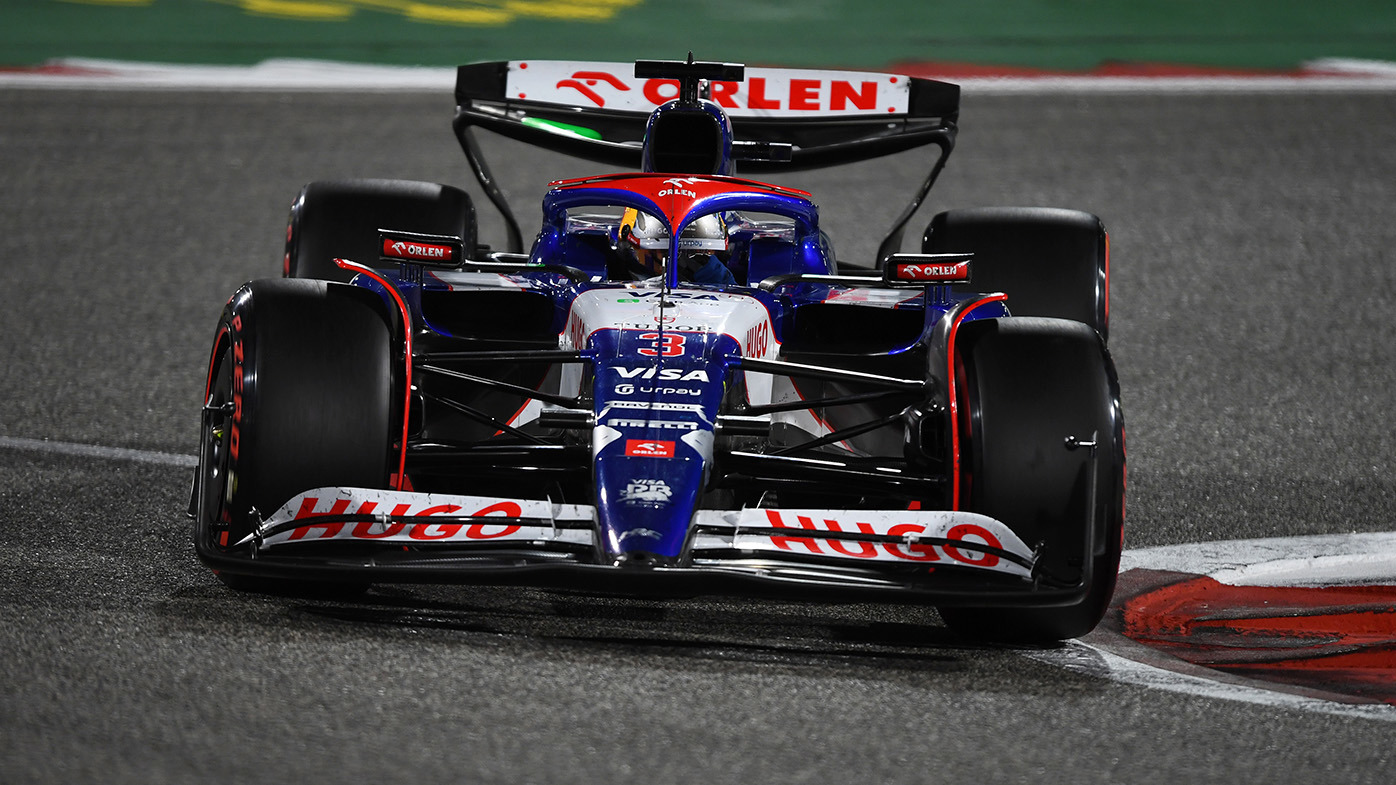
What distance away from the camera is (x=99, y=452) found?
24.2 feet

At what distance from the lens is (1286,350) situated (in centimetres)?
989

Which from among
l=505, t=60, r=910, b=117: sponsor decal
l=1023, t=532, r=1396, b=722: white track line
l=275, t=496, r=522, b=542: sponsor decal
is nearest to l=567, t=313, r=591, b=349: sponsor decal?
l=275, t=496, r=522, b=542: sponsor decal

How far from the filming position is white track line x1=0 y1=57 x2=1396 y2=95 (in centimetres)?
1525

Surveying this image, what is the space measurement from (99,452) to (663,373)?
10.2 ft

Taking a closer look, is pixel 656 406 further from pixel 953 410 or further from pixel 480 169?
pixel 480 169

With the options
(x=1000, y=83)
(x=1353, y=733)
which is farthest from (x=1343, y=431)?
(x=1000, y=83)

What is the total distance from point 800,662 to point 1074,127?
34.0 feet

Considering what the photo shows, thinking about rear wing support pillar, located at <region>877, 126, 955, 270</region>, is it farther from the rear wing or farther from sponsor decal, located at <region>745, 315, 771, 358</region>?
sponsor decal, located at <region>745, 315, 771, 358</region>

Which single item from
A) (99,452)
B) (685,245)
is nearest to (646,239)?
(685,245)

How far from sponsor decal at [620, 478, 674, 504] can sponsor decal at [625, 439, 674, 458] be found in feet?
0.38

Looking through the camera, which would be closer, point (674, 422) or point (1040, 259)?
point (674, 422)

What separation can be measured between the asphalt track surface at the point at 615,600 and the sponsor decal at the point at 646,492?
39 cm

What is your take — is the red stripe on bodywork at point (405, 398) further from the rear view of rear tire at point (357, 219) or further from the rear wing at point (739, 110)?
the rear wing at point (739, 110)

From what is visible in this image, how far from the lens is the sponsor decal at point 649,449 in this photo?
16.2ft
